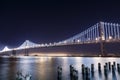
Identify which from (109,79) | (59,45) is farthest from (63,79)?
(59,45)

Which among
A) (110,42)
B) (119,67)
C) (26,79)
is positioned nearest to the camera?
(26,79)

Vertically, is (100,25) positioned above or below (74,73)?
above

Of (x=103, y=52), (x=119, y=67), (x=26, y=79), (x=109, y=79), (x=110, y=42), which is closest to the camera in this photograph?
(x=26, y=79)

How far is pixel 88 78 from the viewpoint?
1608 centimetres

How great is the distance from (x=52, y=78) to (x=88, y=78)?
8.74ft

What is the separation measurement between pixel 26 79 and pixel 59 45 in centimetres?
4775

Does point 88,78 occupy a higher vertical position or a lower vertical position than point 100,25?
lower

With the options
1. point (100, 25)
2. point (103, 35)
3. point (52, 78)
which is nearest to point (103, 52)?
point (103, 35)

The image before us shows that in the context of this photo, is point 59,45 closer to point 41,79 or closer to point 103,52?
point 103,52

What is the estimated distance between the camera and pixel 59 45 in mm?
60312

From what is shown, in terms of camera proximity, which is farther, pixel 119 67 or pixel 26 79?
pixel 119 67

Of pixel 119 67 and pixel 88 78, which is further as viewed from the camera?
pixel 119 67

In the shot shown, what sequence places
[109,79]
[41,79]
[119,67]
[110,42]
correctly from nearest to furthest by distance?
[109,79] < [41,79] < [119,67] < [110,42]

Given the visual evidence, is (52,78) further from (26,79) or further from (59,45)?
(59,45)
